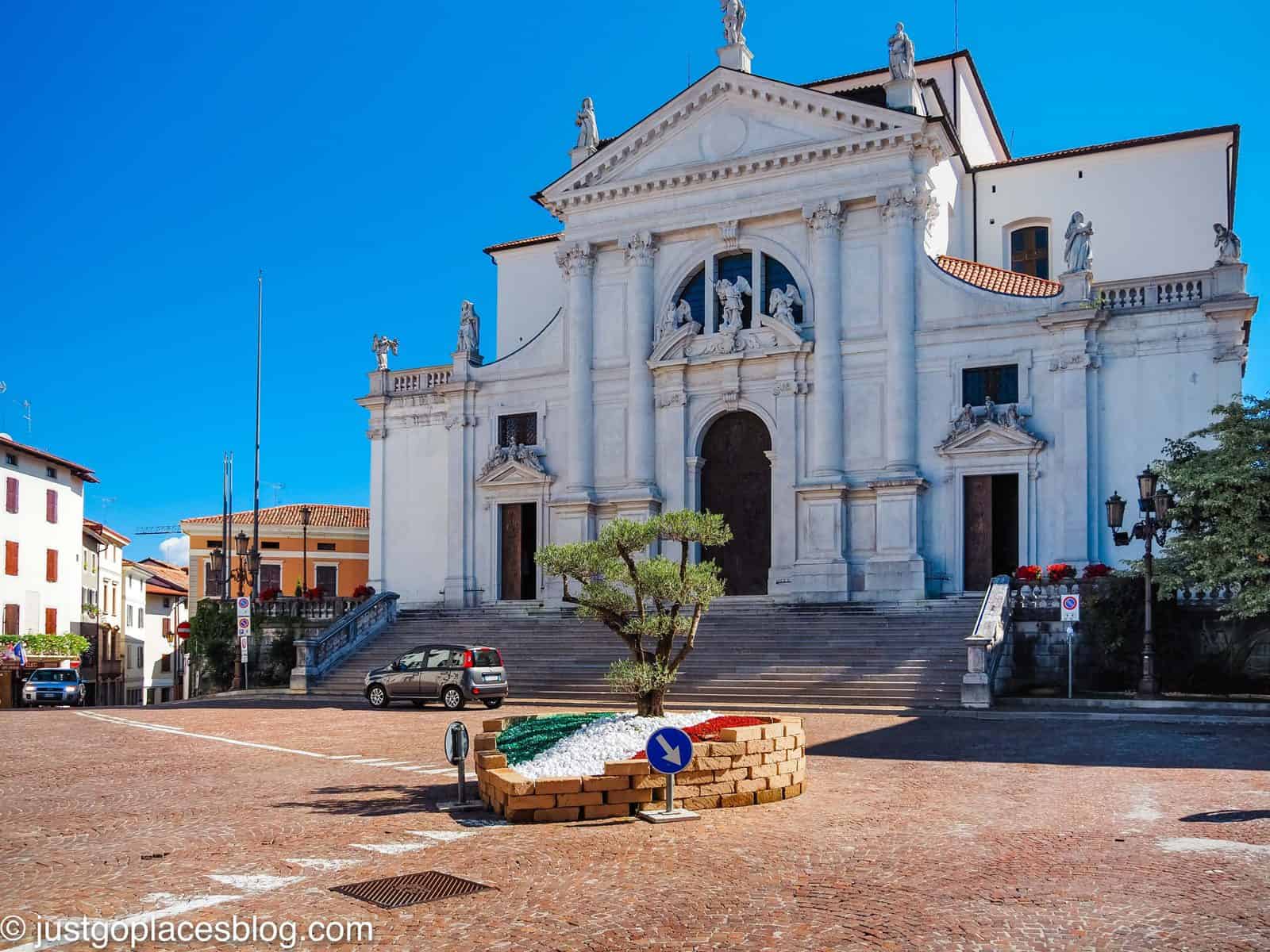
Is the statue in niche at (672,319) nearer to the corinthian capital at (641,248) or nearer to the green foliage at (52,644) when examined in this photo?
the corinthian capital at (641,248)

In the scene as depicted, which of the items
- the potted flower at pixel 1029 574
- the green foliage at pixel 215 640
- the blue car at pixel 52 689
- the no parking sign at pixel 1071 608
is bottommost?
the blue car at pixel 52 689

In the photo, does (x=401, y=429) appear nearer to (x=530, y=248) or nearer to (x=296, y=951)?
(x=530, y=248)

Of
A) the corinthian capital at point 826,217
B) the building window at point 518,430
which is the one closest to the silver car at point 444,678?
the building window at point 518,430

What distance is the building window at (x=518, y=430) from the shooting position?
132ft

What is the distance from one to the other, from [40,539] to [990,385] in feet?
133

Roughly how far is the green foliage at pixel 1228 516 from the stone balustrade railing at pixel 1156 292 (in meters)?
5.60

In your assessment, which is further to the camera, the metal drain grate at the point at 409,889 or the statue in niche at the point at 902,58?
the statue in niche at the point at 902,58

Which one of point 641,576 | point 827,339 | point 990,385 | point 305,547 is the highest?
point 827,339

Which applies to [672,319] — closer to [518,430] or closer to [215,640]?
[518,430]

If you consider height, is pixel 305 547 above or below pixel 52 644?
above

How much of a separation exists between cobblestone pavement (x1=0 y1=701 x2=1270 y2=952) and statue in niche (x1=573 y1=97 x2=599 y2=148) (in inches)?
1095

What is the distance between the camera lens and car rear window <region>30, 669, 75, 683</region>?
3997 centimetres

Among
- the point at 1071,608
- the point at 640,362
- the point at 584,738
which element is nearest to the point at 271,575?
the point at 640,362

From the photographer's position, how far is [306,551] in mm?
61750
